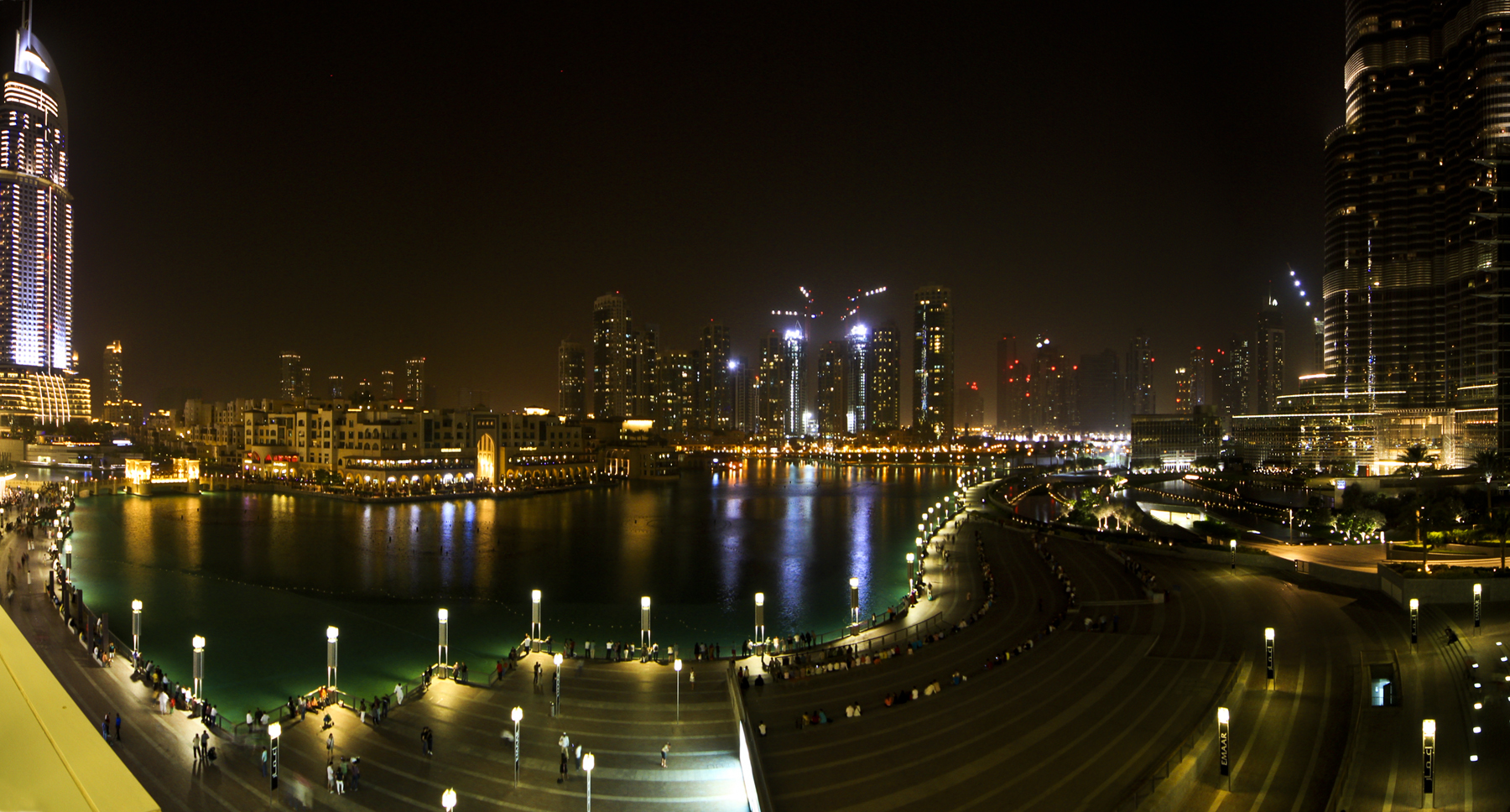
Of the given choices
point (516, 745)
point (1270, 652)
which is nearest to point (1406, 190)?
point (1270, 652)

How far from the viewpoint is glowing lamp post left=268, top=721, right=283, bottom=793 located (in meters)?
9.76

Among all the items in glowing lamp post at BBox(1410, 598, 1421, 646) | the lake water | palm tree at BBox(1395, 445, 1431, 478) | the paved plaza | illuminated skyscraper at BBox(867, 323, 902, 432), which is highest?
illuminated skyscraper at BBox(867, 323, 902, 432)

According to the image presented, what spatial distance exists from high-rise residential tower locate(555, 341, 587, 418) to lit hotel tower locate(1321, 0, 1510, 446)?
4965 inches

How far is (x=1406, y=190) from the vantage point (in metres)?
57.3

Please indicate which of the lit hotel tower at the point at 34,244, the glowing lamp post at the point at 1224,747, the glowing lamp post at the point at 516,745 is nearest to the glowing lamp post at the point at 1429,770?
the glowing lamp post at the point at 1224,747

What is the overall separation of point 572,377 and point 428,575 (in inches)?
5303

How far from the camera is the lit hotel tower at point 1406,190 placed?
48062mm

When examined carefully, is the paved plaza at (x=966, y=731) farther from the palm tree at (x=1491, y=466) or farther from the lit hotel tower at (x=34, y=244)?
the lit hotel tower at (x=34, y=244)

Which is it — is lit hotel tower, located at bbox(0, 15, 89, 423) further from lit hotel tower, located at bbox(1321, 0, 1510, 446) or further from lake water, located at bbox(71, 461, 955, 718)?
lit hotel tower, located at bbox(1321, 0, 1510, 446)

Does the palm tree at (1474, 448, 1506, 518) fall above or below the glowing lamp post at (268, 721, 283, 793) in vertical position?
above

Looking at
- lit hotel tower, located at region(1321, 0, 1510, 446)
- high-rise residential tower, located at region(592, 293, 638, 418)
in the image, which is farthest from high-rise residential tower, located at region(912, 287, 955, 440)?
lit hotel tower, located at region(1321, 0, 1510, 446)

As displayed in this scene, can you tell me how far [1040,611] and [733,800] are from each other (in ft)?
39.1

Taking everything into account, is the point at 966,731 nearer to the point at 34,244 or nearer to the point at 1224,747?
the point at 1224,747

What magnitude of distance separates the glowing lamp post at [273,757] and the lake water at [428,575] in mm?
6265
